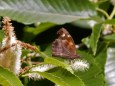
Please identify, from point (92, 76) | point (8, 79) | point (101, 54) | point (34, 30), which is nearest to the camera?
point (8, 79)

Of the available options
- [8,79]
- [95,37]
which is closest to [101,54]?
[95,37]

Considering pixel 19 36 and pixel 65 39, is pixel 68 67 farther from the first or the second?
pixel 19 36

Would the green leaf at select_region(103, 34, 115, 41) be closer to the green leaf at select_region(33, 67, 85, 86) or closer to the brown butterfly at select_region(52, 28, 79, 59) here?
the brown butterfly at select_region(52, 28, 79, 59)

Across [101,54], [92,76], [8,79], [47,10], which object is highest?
[47,10]

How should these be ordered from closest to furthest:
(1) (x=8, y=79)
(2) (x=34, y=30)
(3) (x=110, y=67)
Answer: (1) (x=8, y=79)
(3) (x=110, y=67)
(2) (x=34, y=30)

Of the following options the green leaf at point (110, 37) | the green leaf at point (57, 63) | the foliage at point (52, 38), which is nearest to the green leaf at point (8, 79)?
the foliage at point (52, 38)

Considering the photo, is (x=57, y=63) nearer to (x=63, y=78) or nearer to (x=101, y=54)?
(x=63, y=78)

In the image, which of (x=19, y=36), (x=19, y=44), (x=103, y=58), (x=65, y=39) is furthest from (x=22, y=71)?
(x=19, y=36)

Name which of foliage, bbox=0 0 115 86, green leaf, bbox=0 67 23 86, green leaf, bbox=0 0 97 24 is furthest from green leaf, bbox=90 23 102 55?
green leaf, bbox=0 67 23 86
